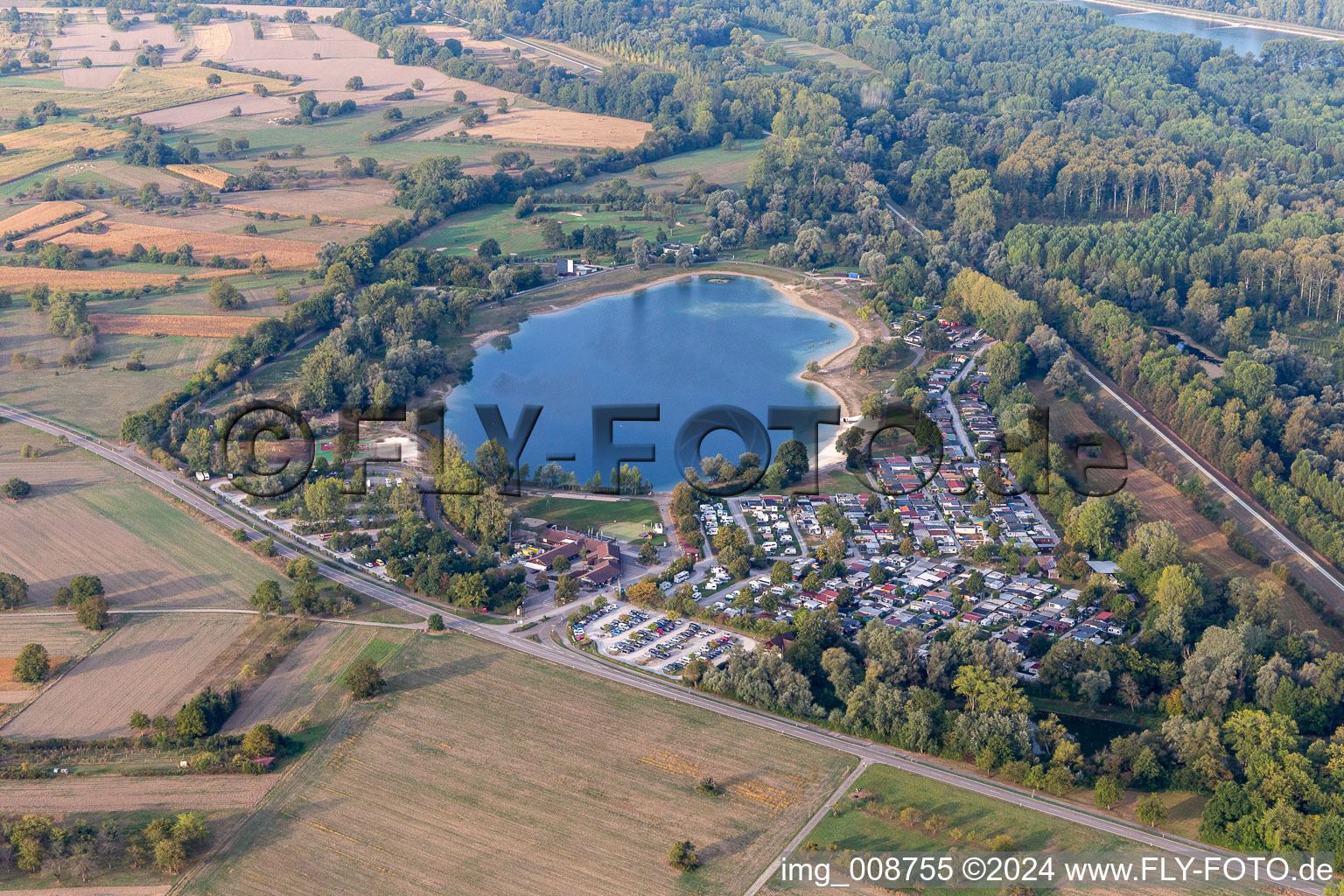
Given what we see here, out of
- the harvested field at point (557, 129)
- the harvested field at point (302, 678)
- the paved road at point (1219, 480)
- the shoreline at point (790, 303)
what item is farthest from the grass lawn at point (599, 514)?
the harvested field at point (557, 129)

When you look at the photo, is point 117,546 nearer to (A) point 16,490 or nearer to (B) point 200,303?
(A) point 16,490

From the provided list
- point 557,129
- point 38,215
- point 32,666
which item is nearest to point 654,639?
point 32,666

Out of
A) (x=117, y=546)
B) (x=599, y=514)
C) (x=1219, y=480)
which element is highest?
(x=1219, y=480)

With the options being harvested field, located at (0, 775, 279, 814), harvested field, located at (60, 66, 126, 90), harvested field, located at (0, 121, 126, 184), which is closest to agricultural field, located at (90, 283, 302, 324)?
harvested field, located at (0, 121, 126, 184)

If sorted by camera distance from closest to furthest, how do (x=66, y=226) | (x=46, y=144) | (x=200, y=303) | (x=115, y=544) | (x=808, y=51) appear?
(x=115, y=544) < (x=200, y=303) < (x=66, y=226) < (x=46, y=144) < (x=808, y=51)

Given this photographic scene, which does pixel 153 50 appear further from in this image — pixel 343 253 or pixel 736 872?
pixel 736 872

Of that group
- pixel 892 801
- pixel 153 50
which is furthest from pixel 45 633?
pixel 153 50
